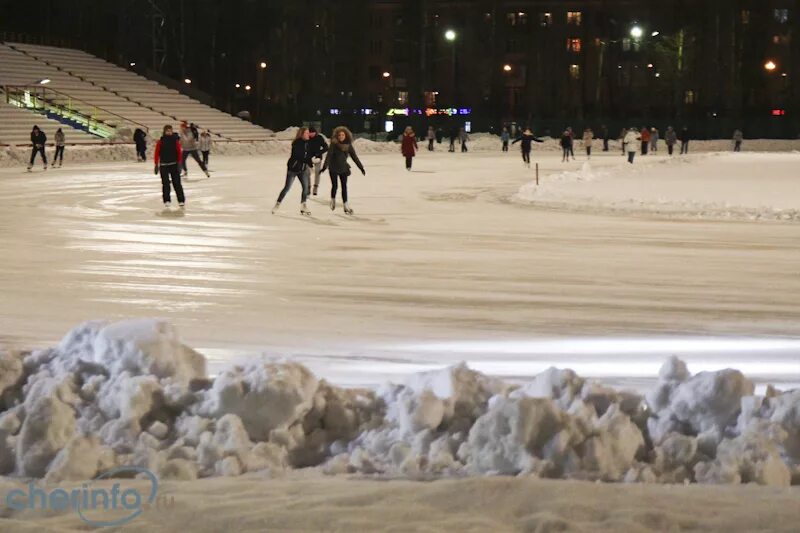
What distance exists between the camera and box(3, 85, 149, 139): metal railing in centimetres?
4925

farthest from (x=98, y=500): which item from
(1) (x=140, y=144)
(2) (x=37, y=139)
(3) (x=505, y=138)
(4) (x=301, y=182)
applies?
(3) (x=505, y=138)

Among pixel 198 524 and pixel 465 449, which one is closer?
pixel 198 524

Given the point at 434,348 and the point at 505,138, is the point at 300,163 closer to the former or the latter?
the point at 434,348

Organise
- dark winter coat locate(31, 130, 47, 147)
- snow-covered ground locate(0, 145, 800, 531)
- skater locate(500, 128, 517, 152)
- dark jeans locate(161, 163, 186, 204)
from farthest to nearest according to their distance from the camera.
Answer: skater locate(500, 128, 517, 152) < dark winter coat locate(31, 130, 47, 147) < dark jeans locate(161, 163, 186, 204) < snow-covered ground locate(0, 145, 800, 531)

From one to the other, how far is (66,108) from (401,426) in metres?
47.3

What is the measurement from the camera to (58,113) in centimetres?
5006

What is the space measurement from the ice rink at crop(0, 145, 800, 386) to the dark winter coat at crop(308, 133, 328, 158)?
111 centimetres

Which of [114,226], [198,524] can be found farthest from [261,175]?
[198,524]

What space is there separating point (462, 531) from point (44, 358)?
9.89 feet

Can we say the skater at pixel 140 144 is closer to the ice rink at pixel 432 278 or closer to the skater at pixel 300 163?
the ice rink at pixel 432 278

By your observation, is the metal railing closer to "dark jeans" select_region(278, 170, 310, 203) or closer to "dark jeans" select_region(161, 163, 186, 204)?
"dark jeans" select_region(161, 163, 186, 204)

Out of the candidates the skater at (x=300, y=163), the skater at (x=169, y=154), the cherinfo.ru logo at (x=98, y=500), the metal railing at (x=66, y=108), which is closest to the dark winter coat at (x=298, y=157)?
the skater at (x=300, y=163)

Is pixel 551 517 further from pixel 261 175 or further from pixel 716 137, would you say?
pixel 716 137

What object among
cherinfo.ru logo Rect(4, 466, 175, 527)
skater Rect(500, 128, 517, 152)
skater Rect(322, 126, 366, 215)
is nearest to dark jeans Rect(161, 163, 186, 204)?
skater Rect(322, 126, 366, 215)
